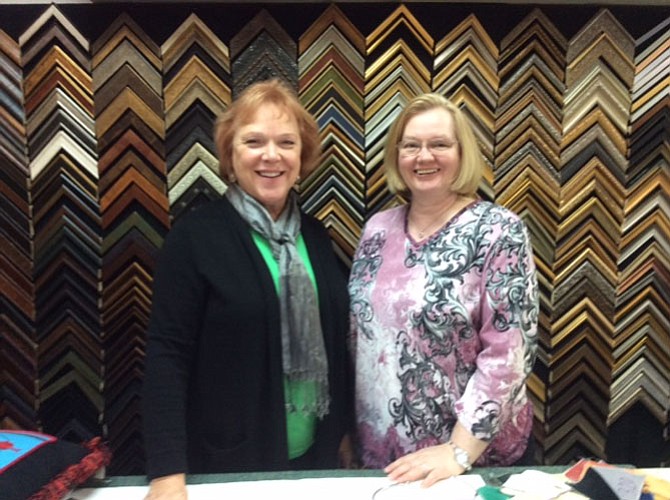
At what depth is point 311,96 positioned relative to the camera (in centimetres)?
164

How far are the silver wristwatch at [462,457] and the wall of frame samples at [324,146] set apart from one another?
2.54 feet

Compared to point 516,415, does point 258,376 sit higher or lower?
higher

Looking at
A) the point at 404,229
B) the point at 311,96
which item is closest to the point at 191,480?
the point at 404,229

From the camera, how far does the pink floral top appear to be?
3.71 ft

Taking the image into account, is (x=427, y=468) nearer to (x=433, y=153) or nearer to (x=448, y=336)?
(x=448, y=336)

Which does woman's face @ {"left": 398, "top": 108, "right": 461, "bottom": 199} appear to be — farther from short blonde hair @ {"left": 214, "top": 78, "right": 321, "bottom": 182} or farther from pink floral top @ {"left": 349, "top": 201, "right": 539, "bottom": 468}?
short blonde hair @ {"left": 214, "top": 78, "right": 321, "bottom": 182}

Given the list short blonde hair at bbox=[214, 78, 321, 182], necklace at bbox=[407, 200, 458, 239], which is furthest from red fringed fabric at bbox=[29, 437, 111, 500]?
necklace at bbox=[407, 200, 458, 239]

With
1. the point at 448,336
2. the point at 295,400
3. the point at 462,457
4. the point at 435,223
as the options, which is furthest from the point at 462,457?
the point at 435,223

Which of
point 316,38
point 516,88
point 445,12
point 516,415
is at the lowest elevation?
point 516,415

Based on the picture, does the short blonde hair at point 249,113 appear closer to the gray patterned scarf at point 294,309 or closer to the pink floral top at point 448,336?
the gray patterned scarf at point 294,309

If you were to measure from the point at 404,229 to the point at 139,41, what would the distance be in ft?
3.14

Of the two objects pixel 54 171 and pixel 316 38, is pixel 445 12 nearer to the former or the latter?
pixel 316 38

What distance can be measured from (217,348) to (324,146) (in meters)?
0.77

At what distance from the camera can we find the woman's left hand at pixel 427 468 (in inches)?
41.7
